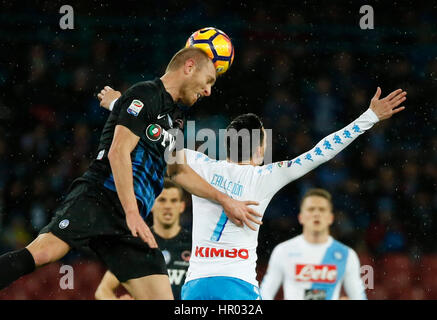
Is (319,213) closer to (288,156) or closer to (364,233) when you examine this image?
(364,233)

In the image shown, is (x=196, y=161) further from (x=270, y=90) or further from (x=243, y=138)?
(x=270, y=90)

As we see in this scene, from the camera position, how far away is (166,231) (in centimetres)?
671

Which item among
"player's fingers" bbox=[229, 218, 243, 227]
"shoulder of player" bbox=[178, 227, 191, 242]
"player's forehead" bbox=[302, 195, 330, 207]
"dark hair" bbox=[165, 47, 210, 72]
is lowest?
"shoulder of player" bbox=[178, 227, 191, 242]

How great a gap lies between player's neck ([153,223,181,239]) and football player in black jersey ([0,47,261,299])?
2831 millimetres

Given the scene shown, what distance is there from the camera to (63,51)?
11078 millimetres

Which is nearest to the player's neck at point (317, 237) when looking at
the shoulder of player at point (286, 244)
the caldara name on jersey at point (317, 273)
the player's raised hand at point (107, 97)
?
the shoulder of player at point (286, 244)

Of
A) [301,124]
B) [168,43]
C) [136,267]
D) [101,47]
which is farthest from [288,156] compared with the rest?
[136,267]

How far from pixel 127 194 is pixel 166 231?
331cm

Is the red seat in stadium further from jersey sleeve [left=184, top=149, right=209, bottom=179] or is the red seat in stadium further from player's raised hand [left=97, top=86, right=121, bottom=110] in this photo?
player's raised hand [left=97, top=86, right=121, bottom=110]

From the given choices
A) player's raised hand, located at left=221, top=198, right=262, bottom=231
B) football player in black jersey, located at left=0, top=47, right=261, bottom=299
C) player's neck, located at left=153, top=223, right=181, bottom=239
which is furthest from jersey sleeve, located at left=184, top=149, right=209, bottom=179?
player's neck, located at left=153, top=223, right=181, bottom=239

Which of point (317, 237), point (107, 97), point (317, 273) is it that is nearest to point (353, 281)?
point (317, 273)

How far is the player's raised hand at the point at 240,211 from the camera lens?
4141mm

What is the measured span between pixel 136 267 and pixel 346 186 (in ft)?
21.6

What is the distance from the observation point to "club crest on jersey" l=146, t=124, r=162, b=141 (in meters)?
3.72
